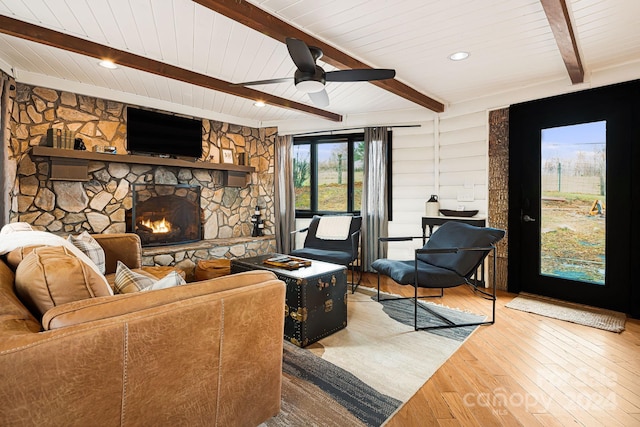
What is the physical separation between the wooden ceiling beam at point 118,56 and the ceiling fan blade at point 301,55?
1491mm

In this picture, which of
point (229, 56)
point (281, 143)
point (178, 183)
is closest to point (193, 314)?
point (229, 56)

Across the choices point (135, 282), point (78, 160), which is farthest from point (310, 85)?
point (78, 160)

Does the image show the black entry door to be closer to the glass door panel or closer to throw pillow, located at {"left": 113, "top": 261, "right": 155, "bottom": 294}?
the glass door panel

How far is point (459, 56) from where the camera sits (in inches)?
114

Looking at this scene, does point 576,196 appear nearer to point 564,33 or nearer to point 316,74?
point 564,33

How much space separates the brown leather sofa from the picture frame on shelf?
379cm

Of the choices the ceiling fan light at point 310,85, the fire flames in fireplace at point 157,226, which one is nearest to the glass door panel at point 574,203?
the ceiling fan light at point 310,85

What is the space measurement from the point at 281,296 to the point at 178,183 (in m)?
3.57

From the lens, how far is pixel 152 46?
2.68 m

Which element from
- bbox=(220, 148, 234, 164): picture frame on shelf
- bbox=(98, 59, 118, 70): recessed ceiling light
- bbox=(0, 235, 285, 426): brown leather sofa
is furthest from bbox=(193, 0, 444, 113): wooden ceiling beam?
bbox=(220, 148, 234, 164): picture frame on shelf

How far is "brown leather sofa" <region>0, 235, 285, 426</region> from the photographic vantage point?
0.85 m

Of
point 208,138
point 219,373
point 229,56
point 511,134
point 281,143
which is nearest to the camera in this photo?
point 219,373

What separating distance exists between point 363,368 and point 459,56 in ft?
8.83

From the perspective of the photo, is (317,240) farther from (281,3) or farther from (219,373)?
(219,373)
